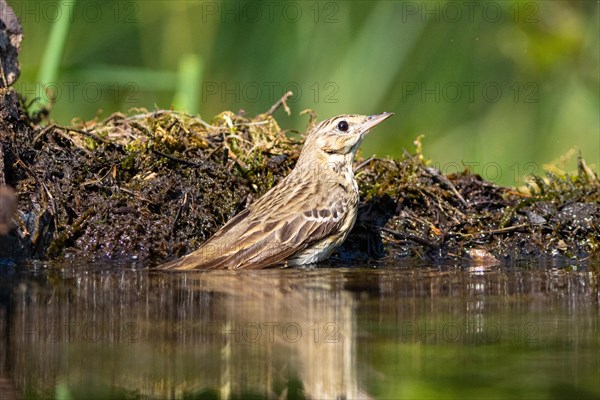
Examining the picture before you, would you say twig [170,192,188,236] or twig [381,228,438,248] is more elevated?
twig [170,192,188,236]

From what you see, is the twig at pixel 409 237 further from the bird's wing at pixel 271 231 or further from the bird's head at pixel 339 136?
the bird's head at pixel 339 136

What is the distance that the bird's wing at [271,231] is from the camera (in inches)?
286

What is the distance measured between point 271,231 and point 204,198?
88 cm

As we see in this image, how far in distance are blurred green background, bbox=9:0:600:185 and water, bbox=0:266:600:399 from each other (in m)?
4.17

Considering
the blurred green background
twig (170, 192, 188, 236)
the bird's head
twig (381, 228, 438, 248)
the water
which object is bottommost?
the water

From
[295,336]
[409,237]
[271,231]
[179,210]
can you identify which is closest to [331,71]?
[409,237]

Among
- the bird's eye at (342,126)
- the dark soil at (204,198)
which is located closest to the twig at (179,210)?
the dark soil at (204,198)

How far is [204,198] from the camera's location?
815 cm

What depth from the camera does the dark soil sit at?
7727 mm

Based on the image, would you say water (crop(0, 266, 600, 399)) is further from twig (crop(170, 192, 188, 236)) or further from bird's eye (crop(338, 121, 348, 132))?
bird's eye (crop(338, 121, 348, 132))

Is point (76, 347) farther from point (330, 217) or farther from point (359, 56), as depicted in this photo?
point (359, 56)

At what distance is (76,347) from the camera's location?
15.1 ft

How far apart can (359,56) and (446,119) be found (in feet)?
3.74

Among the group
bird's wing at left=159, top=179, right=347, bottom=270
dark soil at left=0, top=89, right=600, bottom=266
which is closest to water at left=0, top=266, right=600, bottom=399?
bird's wing at left=159, top=179, right=347, bottom=270
